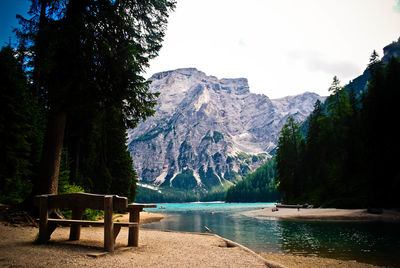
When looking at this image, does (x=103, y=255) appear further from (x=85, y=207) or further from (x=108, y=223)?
(x=85, y=207)

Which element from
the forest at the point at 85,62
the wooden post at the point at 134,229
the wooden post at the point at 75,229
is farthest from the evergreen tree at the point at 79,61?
the wooden post at the point at 134,229

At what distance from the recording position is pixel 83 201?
26.3 feet

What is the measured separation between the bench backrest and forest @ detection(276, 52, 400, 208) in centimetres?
3787

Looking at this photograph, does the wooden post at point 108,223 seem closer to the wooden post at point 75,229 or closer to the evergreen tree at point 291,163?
the wooden post at point 75,229

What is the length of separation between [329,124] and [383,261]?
160ft

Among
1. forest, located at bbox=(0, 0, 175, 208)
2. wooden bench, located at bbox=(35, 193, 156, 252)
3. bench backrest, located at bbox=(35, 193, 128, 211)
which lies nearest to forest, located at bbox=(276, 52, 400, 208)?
forest, located at bbox=(0, 0, 175, 208)

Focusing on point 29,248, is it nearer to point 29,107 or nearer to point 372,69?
point 29,107

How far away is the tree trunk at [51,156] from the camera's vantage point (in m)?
11.7

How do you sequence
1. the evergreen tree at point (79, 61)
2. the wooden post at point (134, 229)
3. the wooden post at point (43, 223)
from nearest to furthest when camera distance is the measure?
the wooden post at point (43, 223) → the wooden post at point (134, 229) → the evergreen tree at point (79, 61)

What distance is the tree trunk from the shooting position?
11.7 m

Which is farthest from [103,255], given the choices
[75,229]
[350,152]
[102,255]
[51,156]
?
[350,152]

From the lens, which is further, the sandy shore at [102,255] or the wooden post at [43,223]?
the wooden post at [43,223]

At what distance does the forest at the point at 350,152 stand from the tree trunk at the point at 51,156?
38.8 meters

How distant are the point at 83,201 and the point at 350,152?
50.7 meters
